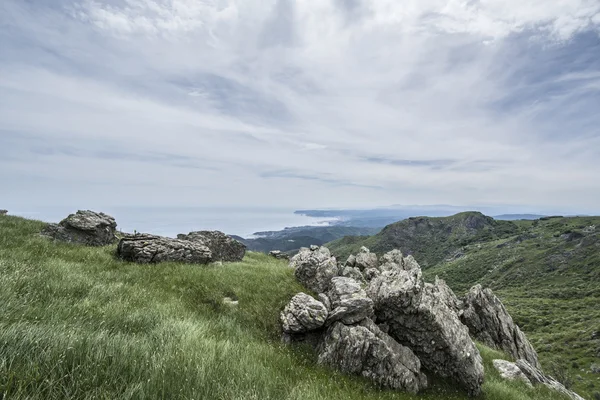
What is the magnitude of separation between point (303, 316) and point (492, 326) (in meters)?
21.0

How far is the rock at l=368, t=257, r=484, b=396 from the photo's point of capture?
11.3 m

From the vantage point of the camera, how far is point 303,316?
38.2 feet

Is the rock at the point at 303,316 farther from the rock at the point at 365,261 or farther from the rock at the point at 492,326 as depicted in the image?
the rock at the point at 365,261

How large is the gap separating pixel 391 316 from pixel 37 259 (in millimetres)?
14819

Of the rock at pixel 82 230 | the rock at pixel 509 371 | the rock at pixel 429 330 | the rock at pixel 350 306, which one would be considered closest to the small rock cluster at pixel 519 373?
the rock at pixel 509 371

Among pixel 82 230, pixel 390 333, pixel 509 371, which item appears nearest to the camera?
pixel 390 333

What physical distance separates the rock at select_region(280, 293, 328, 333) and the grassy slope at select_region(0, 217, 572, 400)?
60cm

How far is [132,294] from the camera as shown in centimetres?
1112

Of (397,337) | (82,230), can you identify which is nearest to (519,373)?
(397,337)

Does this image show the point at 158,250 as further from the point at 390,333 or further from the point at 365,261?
the point at 365,261

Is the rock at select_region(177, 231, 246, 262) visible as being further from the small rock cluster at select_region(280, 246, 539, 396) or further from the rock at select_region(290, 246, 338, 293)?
the small rock cluster at select_region(280, 246, 539, 396)

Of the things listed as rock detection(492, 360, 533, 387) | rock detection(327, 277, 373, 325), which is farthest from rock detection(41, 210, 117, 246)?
rock detection(492, 360, 533, 387)

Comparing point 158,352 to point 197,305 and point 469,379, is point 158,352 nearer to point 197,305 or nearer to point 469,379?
point 197,305

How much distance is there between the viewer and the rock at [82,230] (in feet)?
65.8
